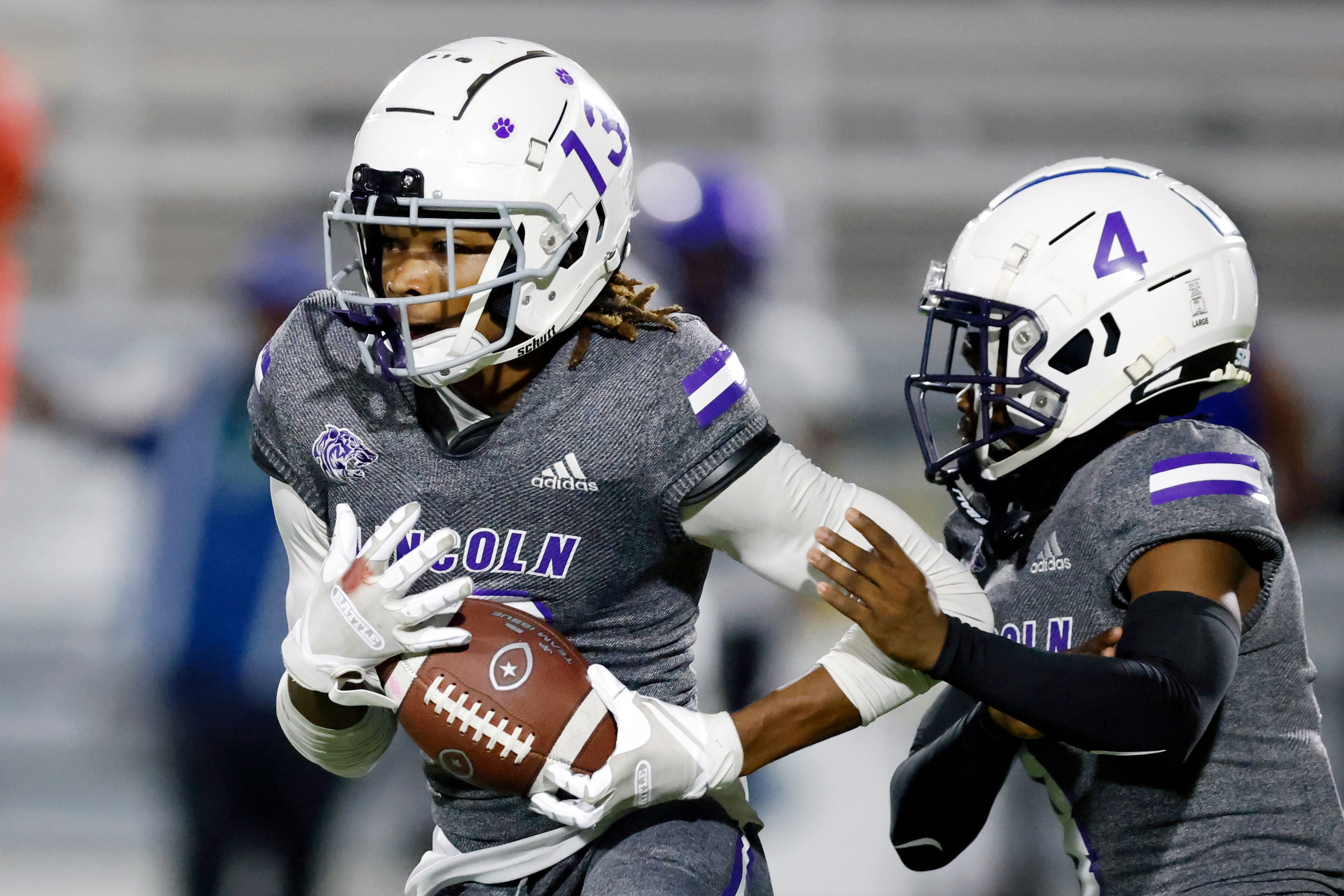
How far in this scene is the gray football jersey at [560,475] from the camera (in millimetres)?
1671

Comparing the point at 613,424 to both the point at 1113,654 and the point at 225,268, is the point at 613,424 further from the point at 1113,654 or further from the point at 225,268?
the point at 225,268

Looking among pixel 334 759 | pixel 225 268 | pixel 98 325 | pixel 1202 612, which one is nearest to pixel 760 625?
Result: pixel 334 759

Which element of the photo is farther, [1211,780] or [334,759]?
[334,759]

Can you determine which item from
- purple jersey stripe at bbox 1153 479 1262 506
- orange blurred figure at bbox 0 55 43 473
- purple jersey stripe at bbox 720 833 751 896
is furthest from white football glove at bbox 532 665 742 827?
orange blurred figure at bbox 0 55 43 473

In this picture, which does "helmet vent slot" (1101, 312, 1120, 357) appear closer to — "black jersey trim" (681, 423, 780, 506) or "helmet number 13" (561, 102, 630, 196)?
"black jersey trim" (681, 423, 780, 506)

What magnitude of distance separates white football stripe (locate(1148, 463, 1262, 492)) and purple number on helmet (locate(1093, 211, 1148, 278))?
0.28 m

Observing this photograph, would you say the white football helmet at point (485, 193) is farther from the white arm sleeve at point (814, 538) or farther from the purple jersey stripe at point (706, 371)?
the white arm sleeve at point (814, 538)

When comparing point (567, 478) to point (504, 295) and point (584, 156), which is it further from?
point (584, 156)

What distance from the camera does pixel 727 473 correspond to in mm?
1653

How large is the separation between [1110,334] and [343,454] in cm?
92

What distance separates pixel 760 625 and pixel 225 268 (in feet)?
13.8

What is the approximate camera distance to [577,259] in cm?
179

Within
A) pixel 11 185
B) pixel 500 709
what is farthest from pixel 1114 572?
pixel 11 185

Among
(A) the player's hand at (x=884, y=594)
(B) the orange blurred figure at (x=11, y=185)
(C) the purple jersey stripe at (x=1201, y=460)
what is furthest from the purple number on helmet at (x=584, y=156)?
(B) the orange blurred figure at (x=11, y=185)
